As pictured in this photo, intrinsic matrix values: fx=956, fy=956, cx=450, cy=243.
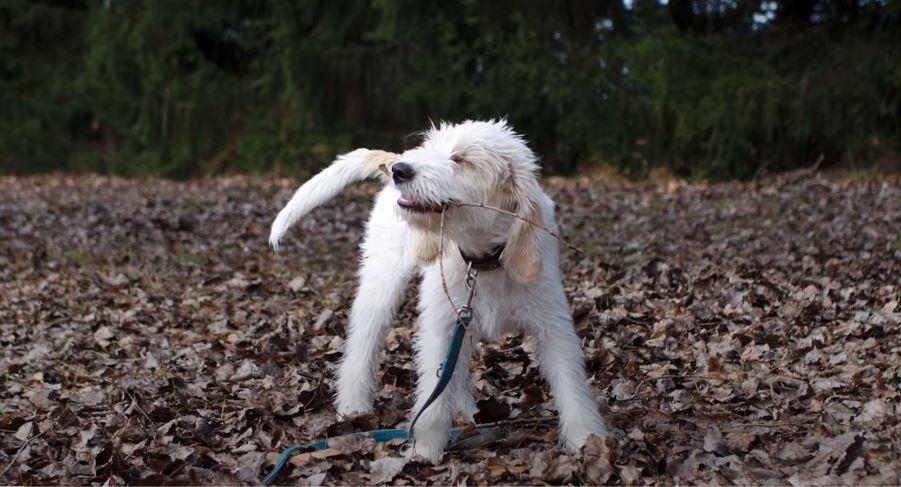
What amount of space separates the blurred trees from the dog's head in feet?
→ 41.4

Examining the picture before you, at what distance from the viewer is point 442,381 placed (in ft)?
13.2

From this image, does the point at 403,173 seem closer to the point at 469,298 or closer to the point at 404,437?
the point at 469,298

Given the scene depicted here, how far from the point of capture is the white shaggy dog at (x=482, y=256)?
3.95 meters

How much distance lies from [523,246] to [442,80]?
603 inches

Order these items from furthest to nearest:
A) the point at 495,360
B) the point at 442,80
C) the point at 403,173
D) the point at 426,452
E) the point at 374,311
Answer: the point at 442,80, the point at 495,360, the point at 374,311, the point at 426,452, the point at 403,173

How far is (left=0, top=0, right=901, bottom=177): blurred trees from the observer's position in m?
15.9

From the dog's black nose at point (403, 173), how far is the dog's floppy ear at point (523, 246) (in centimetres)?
50

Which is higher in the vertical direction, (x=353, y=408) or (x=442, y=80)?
(x=442, y=80)

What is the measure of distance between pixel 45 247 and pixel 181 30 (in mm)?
12112

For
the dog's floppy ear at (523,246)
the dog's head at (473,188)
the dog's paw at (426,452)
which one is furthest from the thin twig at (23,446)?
the dog's floppy ear at (523,246)

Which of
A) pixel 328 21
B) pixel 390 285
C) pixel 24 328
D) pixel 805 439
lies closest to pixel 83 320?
pixel 24 328

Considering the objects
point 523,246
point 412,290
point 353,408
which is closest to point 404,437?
point 353,408

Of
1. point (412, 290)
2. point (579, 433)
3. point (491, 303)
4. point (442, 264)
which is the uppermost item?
point (442, 264)

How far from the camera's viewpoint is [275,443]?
4.40 meters
